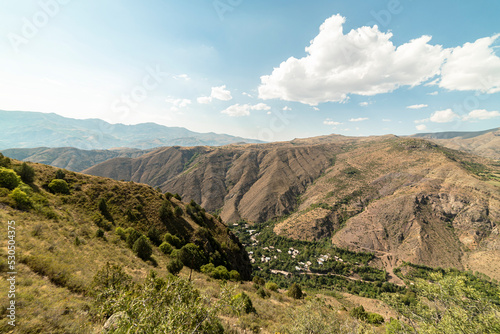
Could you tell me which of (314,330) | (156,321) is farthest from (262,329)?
(156,321)

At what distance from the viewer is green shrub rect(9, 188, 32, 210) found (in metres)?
19.1

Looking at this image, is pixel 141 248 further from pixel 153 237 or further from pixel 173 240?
pixel 173 240

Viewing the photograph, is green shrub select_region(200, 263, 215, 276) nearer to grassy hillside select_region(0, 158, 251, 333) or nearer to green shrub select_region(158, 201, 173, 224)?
grassy hillside select_region(0, 158, 251, 333)

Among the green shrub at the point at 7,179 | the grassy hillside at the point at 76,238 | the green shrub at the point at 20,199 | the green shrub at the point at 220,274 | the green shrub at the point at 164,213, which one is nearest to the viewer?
the grassy hillside at the point at 76,238

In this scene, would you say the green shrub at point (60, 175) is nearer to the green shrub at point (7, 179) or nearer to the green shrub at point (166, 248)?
the green shrub at point (7, 179)

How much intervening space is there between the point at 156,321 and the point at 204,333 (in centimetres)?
255

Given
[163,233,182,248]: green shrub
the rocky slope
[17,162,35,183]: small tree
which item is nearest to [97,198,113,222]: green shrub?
[17,162,35,183]: small tree

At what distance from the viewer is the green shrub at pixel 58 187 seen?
90.5ft

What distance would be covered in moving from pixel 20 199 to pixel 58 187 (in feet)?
34.0

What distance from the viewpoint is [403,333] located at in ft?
42.8

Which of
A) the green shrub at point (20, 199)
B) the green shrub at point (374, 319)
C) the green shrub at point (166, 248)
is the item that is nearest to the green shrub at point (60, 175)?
the green shrub at point (20, 199)

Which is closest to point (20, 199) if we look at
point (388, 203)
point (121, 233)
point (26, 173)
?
point (26, 173)

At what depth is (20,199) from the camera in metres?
19.3

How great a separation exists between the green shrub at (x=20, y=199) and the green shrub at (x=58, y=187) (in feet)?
31.4
